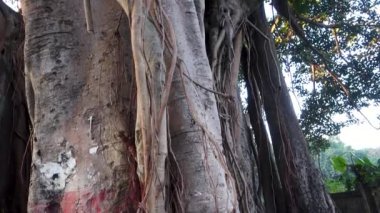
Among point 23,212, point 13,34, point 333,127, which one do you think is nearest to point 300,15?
point 333,127

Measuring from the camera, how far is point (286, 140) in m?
3.10

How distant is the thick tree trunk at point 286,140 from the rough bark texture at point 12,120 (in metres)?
1.44

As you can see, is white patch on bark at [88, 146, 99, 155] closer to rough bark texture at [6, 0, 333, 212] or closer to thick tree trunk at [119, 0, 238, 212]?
rough bark texture at [6, 0, 333, 212]

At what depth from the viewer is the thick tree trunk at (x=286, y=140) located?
2.99 metres

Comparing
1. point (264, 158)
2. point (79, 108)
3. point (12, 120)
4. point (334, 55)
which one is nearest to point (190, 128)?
point (79, 108)

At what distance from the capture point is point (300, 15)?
457 centimetres

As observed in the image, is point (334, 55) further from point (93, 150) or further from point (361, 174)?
point (93, 150)

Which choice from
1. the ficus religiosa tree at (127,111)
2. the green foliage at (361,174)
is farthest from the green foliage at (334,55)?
the ficus religiosa tree at (127,111)

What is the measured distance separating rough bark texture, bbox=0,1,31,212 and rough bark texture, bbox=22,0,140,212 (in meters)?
0.64

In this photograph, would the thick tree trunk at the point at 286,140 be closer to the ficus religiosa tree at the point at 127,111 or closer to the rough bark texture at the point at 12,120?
the ficus religiosa tree at the point at 127,111

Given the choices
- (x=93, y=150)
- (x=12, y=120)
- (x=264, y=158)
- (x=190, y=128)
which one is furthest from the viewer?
(x=264, y=158)

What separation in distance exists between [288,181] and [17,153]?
159 cm

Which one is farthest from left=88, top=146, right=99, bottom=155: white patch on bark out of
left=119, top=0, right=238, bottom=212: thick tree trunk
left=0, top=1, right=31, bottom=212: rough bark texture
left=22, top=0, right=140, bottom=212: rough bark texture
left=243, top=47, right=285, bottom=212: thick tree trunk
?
left=243, top=47, right=285, bottom=212: thick tree trunk

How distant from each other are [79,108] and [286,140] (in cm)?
177
